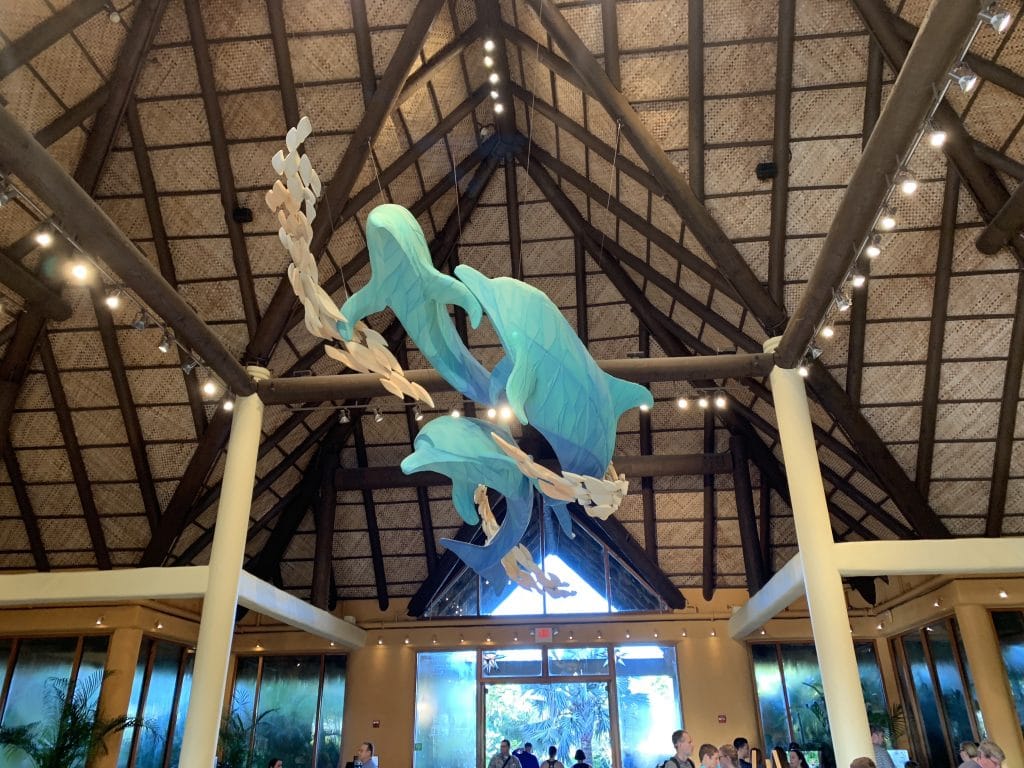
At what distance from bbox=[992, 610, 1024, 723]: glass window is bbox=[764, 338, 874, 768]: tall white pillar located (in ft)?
13.6

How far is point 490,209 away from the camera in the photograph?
10.7 metres

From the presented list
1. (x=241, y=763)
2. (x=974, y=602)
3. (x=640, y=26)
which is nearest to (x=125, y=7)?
(x=640, y=26)

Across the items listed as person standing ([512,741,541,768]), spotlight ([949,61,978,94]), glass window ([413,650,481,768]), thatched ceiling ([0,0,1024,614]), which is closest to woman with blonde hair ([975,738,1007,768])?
spotlight ([949,61,978,94])

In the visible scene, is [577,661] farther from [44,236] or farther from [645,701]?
[44,236]

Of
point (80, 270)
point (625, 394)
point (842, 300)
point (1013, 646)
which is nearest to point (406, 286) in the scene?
point (625, 394)

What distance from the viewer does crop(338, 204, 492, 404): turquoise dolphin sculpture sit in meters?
4.36

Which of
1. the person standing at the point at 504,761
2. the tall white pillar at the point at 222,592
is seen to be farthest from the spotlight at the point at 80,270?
the person standing at the point at 504,761

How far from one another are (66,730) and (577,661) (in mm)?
8264

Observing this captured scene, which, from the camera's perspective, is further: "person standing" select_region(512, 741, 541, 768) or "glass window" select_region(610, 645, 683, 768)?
"glass window" select_region(610, 645, 683, 768)

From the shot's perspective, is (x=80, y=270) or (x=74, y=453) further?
(x=74, y=453)

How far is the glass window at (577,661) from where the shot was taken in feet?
44.8

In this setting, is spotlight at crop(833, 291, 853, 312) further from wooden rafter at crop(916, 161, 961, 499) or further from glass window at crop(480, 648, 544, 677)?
glass window at crop(480, 648, 544, 677)

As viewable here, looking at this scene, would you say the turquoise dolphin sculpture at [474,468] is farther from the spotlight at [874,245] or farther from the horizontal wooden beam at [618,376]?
the spotlight at [874,245]

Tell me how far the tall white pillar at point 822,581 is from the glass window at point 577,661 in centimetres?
692
